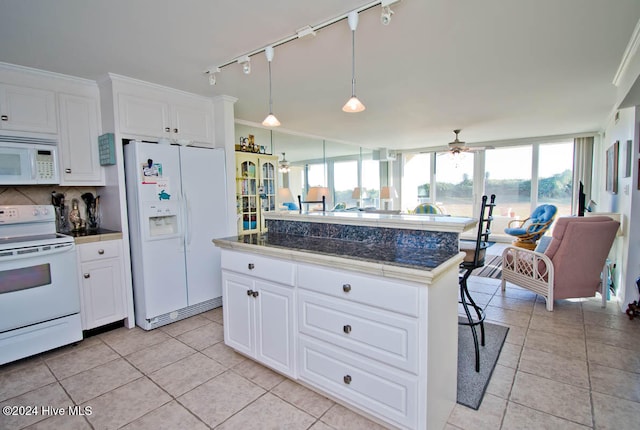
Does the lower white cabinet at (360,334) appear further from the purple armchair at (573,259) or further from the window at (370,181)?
the window at (370,181)

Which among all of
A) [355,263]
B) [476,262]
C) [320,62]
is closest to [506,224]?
[476,262]

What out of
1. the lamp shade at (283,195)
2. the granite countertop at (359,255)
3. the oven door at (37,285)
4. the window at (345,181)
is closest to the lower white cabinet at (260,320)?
the granite countertop at (359,255)

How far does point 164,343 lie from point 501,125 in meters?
6.00

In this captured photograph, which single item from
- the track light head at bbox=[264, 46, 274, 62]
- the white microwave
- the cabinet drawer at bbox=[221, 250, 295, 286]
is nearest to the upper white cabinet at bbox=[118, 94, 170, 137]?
the white microwave

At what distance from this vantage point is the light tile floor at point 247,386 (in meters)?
1.77

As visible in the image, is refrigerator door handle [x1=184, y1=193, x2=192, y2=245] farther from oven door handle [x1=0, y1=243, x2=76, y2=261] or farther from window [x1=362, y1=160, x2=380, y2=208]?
window [x1=362, y1=160, x2=380, y2=208]

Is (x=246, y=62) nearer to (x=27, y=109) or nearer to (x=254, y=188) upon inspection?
(x=27, y=109)

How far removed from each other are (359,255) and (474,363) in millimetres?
1375

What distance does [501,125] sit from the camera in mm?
5480

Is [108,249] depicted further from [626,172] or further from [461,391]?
[626,172]

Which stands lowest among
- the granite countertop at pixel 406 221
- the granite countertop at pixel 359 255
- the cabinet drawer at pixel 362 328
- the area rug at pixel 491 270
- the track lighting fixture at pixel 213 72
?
the area rug at pixel 491 270

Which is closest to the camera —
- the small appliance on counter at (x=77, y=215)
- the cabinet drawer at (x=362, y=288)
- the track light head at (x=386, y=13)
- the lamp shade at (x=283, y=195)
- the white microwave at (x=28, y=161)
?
the cabinet drawer at (x=362, y=288)

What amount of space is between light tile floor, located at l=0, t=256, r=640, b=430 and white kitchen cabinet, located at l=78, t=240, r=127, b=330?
0.19m

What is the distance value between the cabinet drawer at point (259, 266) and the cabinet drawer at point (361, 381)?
40 cm
